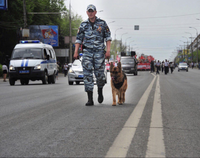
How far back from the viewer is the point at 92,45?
8531 mm

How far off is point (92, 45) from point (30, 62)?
14362mm

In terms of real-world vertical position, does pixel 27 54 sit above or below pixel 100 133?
above

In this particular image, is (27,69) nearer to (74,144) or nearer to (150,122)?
(150,122)

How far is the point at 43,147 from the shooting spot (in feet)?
13.6

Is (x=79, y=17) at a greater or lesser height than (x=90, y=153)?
greater

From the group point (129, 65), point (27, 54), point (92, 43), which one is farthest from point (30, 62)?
point (129, 65)

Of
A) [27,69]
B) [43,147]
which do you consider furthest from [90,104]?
[27,69]

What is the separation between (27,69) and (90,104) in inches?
561

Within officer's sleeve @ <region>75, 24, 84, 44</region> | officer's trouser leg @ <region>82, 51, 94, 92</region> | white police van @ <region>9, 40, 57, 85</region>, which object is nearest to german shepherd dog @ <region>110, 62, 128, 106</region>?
officer's trouser leg @ <region>82, 51, 94, 92</region>

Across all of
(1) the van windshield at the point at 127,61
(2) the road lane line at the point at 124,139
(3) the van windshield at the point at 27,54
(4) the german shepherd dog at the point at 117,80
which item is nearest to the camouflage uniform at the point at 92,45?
(4) the german shepherd dog at the point at 117,80

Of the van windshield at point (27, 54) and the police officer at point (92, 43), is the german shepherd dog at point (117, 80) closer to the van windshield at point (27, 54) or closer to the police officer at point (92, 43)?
the police officer at point (92, 43)

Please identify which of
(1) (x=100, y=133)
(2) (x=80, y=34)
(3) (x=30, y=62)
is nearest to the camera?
(1) (x=100, y=133)

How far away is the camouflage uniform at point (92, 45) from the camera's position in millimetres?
8555

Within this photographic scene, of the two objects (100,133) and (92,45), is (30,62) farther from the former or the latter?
(100,133)
